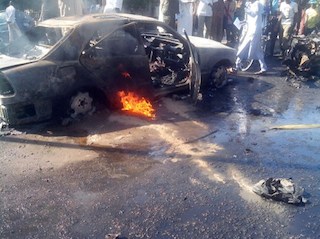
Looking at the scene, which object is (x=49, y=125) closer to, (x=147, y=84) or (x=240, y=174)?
(x=147, y=84)

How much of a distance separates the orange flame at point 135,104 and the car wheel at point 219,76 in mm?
2171

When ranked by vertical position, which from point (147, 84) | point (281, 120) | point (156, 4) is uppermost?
point (156, 4)

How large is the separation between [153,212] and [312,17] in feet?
40.5

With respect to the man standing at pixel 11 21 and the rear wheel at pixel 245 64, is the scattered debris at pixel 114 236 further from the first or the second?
the man standing at pixel 11 21

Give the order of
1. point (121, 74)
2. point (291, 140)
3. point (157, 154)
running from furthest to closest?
point (121, 74) < point (291, 140) < point (157, 154)

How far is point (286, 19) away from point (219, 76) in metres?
5.30

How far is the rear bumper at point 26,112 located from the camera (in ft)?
17.3

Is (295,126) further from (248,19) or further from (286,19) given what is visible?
(286,19)

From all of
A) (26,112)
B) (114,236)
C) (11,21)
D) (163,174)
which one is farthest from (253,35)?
(11,21)

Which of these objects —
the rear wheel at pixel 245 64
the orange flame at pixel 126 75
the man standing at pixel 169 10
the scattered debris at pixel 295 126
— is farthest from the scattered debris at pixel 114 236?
the man standing at pixel 169 10

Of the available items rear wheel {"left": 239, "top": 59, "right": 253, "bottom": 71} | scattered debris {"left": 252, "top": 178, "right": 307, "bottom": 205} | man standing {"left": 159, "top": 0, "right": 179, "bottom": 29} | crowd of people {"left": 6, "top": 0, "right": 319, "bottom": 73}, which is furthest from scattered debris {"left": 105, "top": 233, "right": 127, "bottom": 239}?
man standing {"left": 159, "top": 0, "right": 179, "bottom": 29}

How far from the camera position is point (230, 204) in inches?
153


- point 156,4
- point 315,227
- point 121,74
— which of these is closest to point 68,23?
point 121,74

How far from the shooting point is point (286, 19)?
11711 mm
